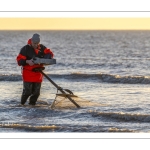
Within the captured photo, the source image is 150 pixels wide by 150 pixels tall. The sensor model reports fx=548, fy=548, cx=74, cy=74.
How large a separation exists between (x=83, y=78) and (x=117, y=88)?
318cm

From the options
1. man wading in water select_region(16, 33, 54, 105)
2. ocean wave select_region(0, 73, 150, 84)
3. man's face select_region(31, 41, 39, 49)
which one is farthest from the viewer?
ocean wave select_region(0, 73, 150, 84)

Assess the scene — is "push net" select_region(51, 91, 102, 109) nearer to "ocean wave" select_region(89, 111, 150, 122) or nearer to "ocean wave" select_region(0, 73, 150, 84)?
"ocean wave" select_region(89, 111, 150, 122)

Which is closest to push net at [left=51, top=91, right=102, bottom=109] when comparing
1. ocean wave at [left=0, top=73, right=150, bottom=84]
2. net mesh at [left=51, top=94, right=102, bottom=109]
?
net mesh at [left=51, top=94, right=102, bottom=109]

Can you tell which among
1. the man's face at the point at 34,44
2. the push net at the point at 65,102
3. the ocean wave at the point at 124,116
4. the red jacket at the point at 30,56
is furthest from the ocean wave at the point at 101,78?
the man's face at the point at 34,44

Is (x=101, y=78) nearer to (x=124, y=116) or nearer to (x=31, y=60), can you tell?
(x=124, y=116)

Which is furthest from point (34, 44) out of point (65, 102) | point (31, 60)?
point (65, 102)

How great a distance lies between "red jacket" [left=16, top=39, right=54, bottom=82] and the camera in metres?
11.3

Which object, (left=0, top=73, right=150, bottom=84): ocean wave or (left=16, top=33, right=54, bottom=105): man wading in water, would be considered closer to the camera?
(left=16, top=33, right=54, bottom=105): man wading in water

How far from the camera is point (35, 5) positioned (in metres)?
11.7

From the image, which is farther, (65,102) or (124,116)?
(65,102)

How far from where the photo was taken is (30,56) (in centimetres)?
1141

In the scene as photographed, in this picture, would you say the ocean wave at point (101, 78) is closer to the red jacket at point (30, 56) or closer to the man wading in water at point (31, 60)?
the man wading in water at point (31, 60)

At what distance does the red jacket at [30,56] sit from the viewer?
11289 mm

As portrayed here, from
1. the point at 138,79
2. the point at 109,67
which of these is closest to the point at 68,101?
the point at 138,79
